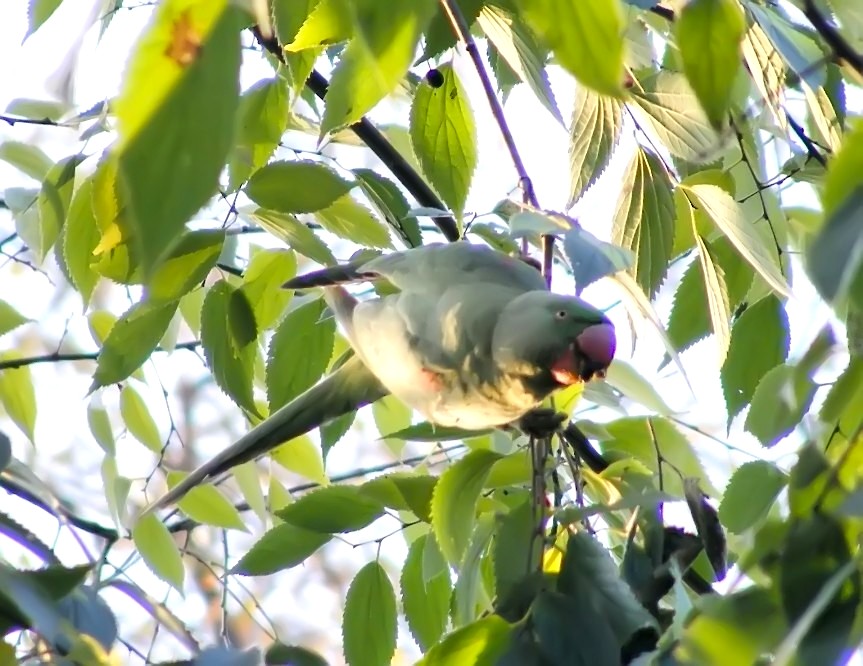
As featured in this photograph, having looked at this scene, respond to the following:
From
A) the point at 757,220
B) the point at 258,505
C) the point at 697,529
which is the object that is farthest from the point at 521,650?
the point at 258,505

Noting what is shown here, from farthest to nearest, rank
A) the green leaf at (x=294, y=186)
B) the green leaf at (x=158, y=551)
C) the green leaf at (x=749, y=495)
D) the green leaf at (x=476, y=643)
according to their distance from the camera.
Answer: the green leaf at (x=158, y=551) → the green leaf at (x=294, y=186) → the green leaf at (x=749, y=495) → the green leaf at (x=476, y=643)

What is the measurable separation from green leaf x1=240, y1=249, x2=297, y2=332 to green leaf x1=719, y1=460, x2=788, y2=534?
1.30ft

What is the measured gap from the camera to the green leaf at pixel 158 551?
99 cm

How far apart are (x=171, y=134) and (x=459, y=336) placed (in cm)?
57

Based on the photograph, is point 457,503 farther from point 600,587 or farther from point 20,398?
point 20,398

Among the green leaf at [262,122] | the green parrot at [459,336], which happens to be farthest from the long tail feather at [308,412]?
the green leaf at [262,122]

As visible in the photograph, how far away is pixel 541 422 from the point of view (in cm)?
78

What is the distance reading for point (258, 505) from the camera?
3.54ft

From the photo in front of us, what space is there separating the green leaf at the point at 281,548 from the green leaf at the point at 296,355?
112 mm

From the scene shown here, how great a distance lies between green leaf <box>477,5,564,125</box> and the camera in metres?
0.70

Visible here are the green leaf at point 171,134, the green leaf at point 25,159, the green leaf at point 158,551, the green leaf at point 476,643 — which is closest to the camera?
the green leaf at point 171,134

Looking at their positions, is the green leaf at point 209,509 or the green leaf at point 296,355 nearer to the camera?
the green leaf at point 296,355

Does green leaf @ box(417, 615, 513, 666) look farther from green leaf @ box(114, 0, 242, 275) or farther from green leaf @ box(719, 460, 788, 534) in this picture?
green leaf @ box(114, 0, 242, 275)

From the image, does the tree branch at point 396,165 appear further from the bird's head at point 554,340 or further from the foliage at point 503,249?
the bird's head at point 554,340
